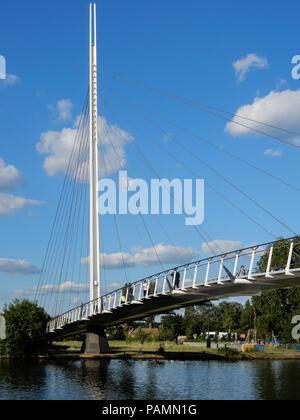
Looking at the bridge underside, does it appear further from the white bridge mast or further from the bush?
the bush

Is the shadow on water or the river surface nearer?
the shadow on water

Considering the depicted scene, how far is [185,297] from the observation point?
1487 inches

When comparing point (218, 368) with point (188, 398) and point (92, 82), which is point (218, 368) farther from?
point (92, 82)

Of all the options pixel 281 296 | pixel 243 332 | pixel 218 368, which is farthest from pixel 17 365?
pixel 243 332

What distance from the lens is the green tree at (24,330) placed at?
2425 inches

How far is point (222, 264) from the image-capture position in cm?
3120

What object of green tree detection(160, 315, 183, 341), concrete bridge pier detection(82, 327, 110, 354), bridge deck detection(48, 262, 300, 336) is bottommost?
green tree detection(160, 315, 183, 341)

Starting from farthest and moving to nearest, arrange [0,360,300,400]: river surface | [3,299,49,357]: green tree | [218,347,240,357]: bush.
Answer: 1. [218,347,240,357]: bush
2. [3,299,49,357]: green tree
3. [0,360,300,400]: river surface

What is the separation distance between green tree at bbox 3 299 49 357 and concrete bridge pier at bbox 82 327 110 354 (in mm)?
8394

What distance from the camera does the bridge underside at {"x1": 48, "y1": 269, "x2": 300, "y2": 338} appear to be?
29734mm

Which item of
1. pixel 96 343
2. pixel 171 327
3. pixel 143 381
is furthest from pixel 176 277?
pixel 171 327

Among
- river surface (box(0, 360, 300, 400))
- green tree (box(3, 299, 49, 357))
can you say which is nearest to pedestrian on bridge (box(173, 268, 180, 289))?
river surface (box(0, 360, 300, 400))

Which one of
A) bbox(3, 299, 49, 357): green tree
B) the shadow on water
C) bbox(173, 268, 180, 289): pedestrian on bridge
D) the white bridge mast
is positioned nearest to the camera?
the shadow on water
